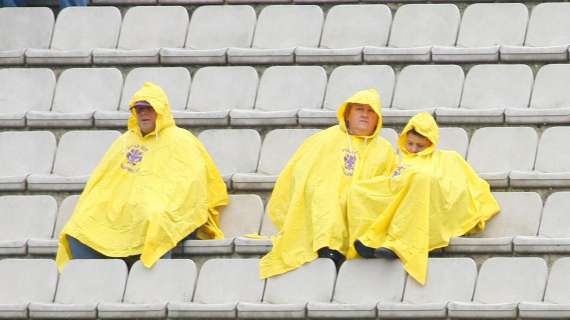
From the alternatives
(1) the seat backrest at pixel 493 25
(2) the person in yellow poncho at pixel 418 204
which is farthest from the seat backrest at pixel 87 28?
(2) the person in yellow poncho at pixel 418 204

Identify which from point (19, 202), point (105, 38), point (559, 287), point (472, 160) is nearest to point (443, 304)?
point (559, 287)

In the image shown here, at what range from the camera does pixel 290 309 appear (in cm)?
945

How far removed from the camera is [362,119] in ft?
32.9

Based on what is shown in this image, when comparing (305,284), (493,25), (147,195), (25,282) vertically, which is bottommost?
(25,282)

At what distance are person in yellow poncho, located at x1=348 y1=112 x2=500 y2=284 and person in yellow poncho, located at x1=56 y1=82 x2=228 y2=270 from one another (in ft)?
2.60

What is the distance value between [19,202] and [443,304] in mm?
2292

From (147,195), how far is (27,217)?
746mm

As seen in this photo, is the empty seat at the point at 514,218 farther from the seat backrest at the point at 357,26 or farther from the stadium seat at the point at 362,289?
the seat backrest at the point at 357,26

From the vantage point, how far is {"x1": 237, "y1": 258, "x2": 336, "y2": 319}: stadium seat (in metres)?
9.46

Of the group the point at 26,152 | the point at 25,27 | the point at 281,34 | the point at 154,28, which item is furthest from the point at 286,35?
the point at 26,152

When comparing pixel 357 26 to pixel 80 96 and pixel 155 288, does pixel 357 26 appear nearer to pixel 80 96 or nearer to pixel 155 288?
pixel 80 96

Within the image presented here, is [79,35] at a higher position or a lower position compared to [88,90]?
higher

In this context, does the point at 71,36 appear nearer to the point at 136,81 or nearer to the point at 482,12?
the point at 136,81

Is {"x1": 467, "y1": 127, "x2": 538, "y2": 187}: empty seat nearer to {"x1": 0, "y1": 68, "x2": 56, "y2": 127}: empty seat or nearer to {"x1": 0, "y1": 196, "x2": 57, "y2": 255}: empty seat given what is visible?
{"x1": 0, "y1": 196, "x2": 57, "y2": 255}: empty seat
